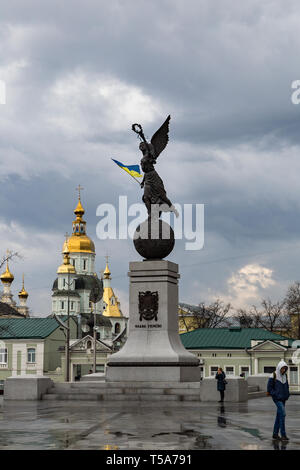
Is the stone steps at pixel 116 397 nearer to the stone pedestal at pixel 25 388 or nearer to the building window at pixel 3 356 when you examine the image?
the stone pedestal at pixel 25 388

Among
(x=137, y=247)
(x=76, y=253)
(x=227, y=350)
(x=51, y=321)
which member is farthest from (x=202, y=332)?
(x=76, y=253)

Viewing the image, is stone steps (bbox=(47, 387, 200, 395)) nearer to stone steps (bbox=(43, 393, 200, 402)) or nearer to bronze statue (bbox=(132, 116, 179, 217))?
stone steps (bbox=(43, 393, 200, 402))

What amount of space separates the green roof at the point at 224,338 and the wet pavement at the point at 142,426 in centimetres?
4307

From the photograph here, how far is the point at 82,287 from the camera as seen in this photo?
12775 cm

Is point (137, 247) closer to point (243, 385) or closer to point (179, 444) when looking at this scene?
point (243, 385)

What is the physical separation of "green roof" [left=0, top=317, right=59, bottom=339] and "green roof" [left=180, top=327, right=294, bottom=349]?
1658cm

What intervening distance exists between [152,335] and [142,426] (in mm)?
10911

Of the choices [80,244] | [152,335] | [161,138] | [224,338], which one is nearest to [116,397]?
[152,335]

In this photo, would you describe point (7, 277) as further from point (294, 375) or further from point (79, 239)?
point (294, 375)

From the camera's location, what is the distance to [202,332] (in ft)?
227

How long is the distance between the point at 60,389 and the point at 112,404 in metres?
3.43

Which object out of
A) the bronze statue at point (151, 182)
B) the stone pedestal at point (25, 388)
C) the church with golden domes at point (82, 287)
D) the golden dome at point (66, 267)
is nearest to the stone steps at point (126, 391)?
the stone pedestal at point (25, 388)

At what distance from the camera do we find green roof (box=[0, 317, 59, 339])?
250 ft

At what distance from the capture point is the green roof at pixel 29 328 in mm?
76125
